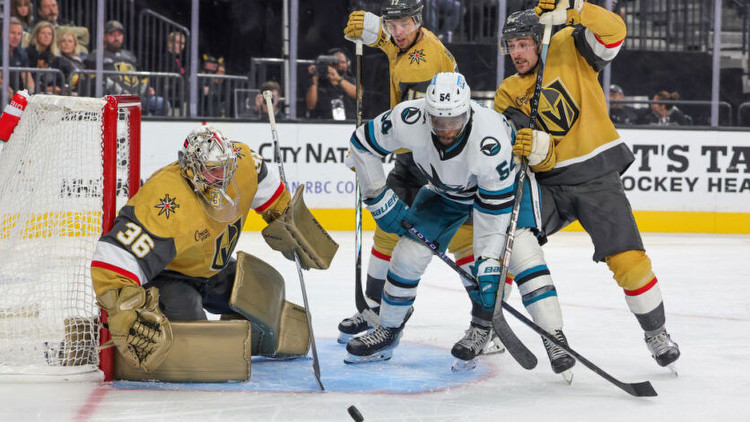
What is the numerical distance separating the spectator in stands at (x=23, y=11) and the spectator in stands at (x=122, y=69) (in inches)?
20.8

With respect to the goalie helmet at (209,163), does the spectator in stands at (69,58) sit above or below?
above

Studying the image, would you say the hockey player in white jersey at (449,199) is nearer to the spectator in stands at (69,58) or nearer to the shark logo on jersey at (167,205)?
the shark logo on jersey at (167,205)

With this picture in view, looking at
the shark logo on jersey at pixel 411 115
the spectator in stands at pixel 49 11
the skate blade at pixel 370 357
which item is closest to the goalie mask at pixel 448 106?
the shark logo on jersey at pixel 411 115

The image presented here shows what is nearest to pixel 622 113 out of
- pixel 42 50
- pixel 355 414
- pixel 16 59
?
pixel 42 50

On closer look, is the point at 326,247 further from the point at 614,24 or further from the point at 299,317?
the point at 614,24

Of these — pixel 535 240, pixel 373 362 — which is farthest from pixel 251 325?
pixel 535 240

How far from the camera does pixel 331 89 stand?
24.1 ft

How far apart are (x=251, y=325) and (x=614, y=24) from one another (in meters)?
1.42

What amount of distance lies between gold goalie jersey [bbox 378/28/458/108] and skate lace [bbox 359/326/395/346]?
821 millimetres

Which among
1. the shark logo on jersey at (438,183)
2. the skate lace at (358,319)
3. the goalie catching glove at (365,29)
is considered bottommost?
the skate lace at (358,319)

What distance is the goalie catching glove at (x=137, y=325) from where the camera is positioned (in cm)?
259

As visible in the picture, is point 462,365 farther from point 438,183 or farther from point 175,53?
point 175,53

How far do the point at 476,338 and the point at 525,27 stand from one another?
973 mm

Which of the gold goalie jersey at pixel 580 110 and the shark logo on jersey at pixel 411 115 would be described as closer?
the shark logo on jersey at pixel 411 115
